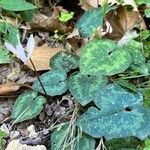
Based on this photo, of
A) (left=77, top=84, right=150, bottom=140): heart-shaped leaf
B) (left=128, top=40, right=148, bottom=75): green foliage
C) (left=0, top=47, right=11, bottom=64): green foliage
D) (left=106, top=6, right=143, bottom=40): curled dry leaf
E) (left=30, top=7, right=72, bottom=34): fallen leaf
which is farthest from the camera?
(left=30, top=7, right=72, bottom=34): fallen leaf

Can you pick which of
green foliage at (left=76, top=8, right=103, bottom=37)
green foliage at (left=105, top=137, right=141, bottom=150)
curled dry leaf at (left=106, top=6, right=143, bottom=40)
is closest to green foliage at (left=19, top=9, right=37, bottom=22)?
green foliage at (left=76, top=8, right=103, bottom=37)

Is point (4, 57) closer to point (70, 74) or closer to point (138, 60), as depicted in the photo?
point (70, 74)

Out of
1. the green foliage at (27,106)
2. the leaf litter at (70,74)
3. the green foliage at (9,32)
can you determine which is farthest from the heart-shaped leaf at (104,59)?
the green foliage at (9,32)

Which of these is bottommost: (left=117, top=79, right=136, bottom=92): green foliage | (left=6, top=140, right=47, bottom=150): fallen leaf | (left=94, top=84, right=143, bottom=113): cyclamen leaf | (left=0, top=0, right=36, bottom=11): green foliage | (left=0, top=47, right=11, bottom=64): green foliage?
(left=6, top=140, right=47, bottom=150): fallen leaf

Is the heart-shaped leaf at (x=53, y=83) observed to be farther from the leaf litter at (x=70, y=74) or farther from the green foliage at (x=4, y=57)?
the green foliage at (x=4, y=57)

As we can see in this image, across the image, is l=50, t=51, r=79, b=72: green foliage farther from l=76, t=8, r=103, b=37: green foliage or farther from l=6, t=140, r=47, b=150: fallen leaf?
l=6, t=140, r=47, b=150: fallen leaf

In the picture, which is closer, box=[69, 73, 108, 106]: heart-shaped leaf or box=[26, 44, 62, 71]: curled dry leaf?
box=[69, 73, 108, 106]: heart-shaped leaf

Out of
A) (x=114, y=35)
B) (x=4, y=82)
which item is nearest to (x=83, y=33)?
(x=114, y=35)
